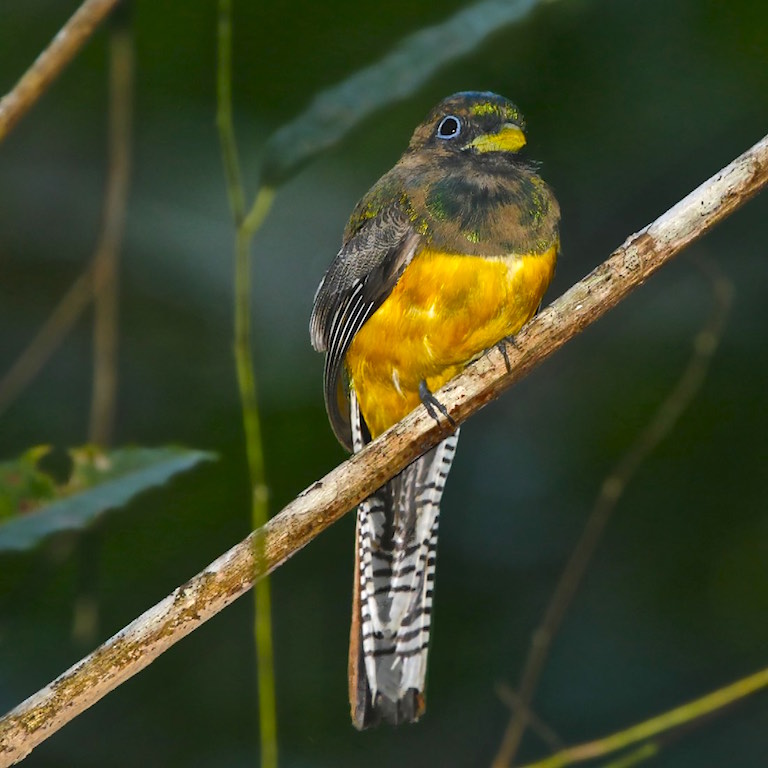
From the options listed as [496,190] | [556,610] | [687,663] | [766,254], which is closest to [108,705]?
[556,610]

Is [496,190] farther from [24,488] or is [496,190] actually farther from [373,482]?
[24,488]

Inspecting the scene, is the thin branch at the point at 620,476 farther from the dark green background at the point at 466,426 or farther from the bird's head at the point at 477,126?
the bird's head at the point at 477,126

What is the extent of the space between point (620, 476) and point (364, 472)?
1.37m

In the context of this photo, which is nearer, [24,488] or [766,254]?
[24,488]

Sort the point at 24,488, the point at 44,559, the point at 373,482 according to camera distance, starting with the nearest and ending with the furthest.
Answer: the point at 373,482
the point at 24,488
the point at 44,559

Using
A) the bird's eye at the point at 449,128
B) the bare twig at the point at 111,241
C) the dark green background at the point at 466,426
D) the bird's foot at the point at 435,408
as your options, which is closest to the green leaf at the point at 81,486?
the bird's foot at the point at 435,408

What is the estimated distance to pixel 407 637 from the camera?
2855 mm

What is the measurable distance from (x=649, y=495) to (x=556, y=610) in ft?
3.42

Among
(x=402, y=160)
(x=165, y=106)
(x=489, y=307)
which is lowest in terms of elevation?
(x=489, y=307)

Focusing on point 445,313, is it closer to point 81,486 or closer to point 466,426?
point 81,486

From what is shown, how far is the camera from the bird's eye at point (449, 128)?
118 inches

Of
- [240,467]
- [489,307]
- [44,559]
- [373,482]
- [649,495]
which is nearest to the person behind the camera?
[373,482]

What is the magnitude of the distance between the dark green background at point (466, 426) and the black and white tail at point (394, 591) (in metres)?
0.50

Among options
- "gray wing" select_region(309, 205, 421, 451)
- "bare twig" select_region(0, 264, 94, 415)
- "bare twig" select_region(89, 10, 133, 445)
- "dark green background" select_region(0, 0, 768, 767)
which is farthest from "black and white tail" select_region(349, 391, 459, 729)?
"bare twig" select_region(0, 264, 94, 415)
